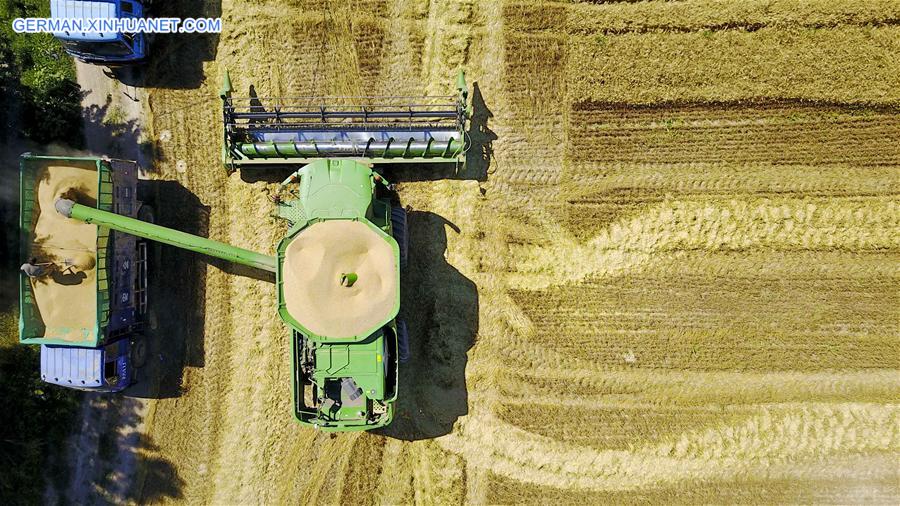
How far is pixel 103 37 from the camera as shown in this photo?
27.2 ft

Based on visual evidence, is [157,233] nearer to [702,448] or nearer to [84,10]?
[84,10]

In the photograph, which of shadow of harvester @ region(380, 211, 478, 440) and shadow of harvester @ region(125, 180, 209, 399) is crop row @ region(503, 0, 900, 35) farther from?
shadow of harvester @ region(125, 180, 209, 399)

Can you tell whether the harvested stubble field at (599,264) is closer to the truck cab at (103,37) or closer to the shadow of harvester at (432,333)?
the shadow of harvester at (432,333)

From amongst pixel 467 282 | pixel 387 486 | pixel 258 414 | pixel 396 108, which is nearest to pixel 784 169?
pixel 467 282

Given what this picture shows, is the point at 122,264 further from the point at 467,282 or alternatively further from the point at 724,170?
the point at 724,170

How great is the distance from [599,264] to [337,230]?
15.9 feet

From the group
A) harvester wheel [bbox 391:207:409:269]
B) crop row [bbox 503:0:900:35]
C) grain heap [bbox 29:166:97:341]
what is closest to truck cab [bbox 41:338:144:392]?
grain heap [bbox 29:166:97:341]

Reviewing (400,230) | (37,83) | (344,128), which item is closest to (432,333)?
(400,230)

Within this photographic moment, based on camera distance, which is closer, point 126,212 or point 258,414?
point 126,212

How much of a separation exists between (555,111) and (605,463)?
263 inches

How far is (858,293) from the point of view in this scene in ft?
30.7

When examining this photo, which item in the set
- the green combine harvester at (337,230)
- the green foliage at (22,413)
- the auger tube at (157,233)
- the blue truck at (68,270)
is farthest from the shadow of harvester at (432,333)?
the green foliage at (22,413)

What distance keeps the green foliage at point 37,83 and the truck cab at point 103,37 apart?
49 cm

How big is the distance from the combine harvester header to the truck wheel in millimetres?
3723
